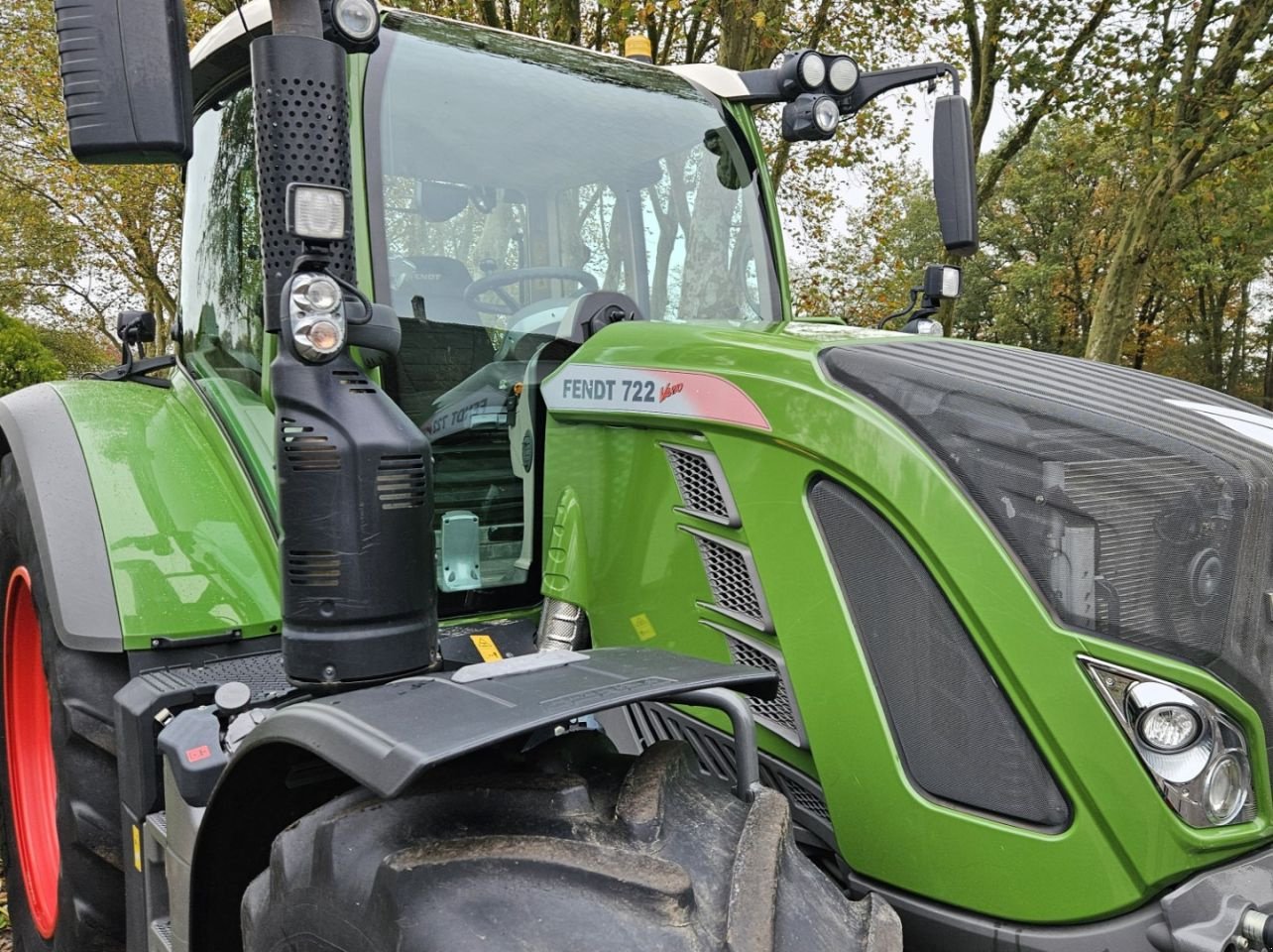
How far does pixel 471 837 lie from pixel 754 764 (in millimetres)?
386

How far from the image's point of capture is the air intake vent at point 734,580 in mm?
1794

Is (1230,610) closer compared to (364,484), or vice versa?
(1230,610)

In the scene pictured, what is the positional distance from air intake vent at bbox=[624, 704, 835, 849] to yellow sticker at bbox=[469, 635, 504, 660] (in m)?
0.31

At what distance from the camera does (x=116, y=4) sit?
1.50 metres

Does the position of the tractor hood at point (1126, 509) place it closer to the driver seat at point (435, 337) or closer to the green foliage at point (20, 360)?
the driver seat at point (435, 337)

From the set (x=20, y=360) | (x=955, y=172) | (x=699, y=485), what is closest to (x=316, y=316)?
(x=699, y=485)

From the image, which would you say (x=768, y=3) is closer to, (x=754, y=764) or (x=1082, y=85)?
(x=1082, y=85)

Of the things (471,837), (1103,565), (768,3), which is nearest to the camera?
(471,837)

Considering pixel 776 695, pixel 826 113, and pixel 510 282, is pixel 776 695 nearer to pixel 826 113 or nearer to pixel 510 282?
pixel 510 282

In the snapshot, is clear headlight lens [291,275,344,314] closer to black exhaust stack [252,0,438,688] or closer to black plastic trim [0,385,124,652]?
black exhaust stack [252,0,438,688]

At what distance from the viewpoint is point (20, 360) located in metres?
13.5

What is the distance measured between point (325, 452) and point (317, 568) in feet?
0.62

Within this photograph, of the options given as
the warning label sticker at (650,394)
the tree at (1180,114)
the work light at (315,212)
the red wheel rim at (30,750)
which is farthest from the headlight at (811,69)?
the tree at (1180,114)

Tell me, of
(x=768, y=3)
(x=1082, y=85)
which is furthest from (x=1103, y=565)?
(x=1082, y=85)
